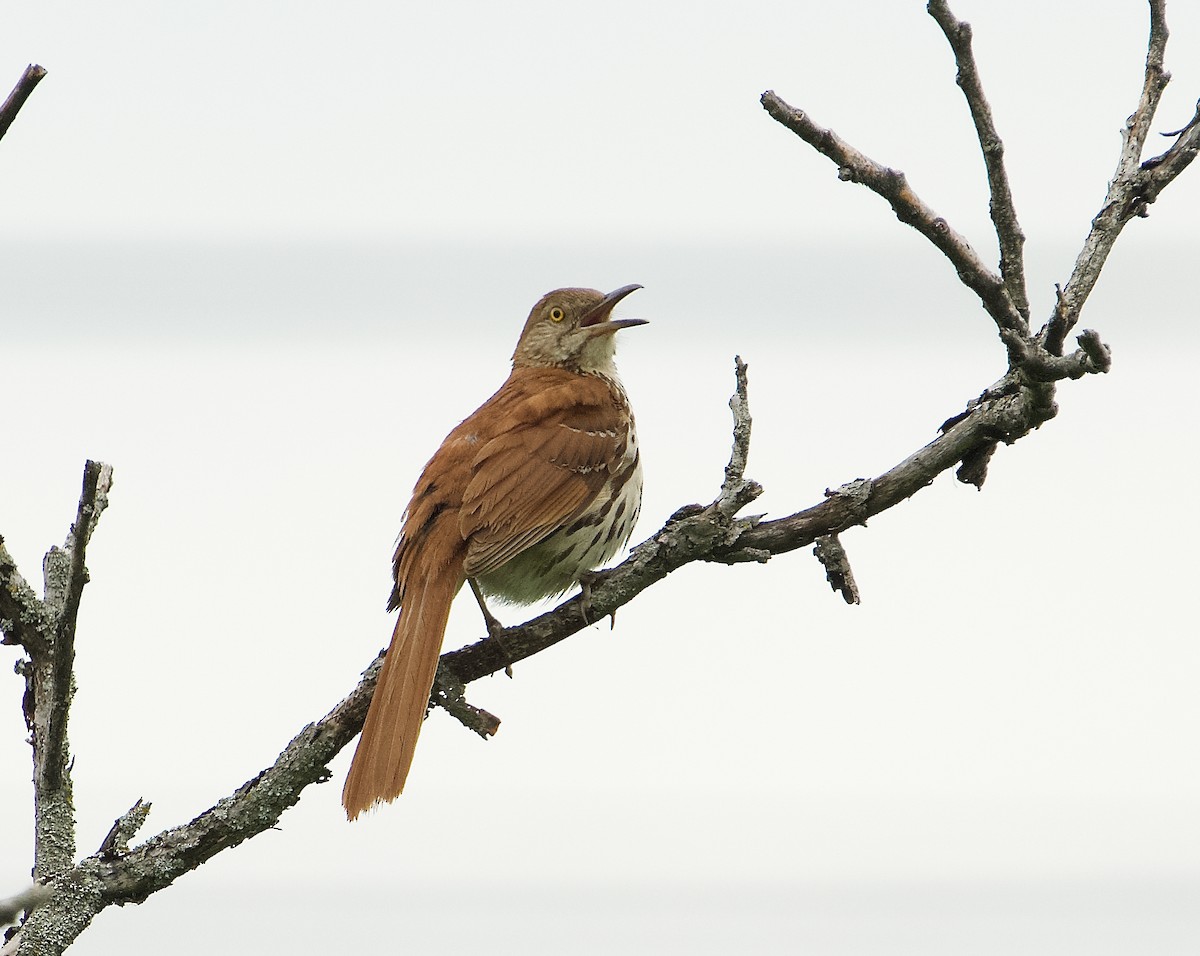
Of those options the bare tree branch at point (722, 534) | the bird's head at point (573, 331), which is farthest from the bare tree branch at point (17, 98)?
the bird's head at point (573, 331)

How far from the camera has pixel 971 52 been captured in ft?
7.65

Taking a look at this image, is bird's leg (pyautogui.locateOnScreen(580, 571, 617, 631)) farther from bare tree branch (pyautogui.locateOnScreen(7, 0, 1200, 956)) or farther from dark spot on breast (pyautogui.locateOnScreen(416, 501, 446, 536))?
dark spot on breast (pyautogui.locateOnScreen(416, 501, 446, 536))

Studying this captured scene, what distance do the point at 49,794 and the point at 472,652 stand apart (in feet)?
3.40

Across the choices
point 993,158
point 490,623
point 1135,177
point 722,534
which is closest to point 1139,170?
point 1135,177

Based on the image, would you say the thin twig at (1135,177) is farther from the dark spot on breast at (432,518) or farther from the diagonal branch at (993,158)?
the dark spot on breast at (432,518)

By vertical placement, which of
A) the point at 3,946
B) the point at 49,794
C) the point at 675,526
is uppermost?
the point at 675,526

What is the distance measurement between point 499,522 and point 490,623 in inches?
16.3

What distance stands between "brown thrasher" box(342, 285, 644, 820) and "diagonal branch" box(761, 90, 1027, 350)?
1.51m

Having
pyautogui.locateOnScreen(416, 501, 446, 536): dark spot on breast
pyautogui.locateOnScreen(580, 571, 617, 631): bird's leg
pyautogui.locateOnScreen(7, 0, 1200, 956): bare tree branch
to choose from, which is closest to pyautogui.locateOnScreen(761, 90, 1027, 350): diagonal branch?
pyautogui.locateOnScreen(7, 0, 1200, 956): bare tree branch

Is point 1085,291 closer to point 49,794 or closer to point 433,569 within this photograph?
point 433,569

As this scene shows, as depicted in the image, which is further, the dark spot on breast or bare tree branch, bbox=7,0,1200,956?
the dark spot on breast

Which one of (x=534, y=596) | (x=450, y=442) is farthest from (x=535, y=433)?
(x=534, y=596)

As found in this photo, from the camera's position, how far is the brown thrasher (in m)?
3.05

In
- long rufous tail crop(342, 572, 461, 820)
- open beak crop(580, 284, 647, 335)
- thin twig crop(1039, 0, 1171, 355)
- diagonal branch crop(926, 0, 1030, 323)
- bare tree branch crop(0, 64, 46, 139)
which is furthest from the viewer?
open beak crop(580, 284, 647, 335)
